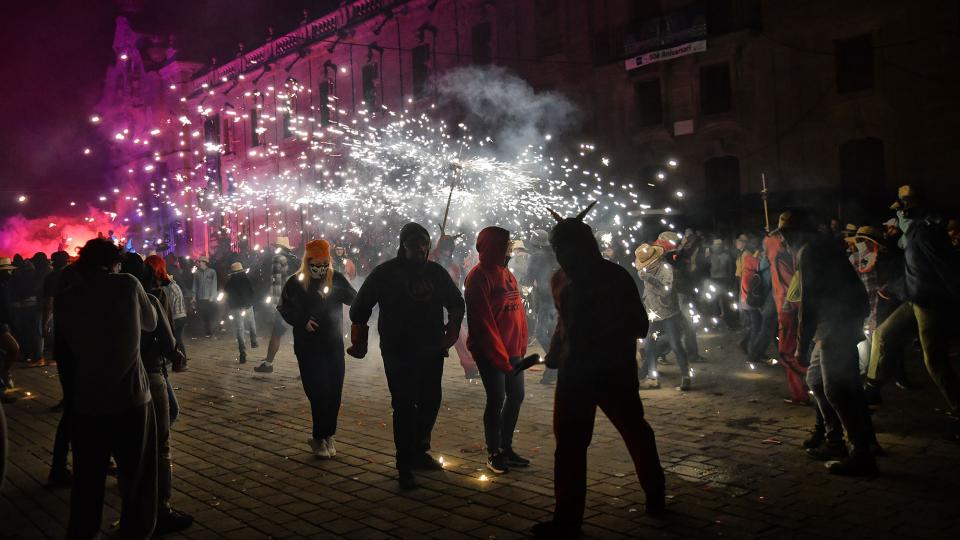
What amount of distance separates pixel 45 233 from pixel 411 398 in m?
50.7

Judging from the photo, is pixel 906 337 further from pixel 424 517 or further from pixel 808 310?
pixel 424 517

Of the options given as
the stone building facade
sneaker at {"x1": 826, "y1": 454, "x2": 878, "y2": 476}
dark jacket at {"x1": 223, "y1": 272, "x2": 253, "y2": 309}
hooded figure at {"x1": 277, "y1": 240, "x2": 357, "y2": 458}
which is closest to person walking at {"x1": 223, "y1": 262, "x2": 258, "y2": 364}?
dark jacket at {"x1": 223, "y1": 272, "x2": 253, "y2": 309}

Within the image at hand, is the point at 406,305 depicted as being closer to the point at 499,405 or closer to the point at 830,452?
the point at 499,405

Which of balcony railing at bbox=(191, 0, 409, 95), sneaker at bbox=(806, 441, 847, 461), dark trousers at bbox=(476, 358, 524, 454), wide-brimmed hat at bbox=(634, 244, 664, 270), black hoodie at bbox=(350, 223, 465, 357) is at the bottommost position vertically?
sneaker at bbox=(806, 441, 847, 461)

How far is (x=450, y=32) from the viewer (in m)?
28.8

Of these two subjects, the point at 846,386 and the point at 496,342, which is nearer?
the point at 846,386

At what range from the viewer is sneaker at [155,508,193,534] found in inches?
199

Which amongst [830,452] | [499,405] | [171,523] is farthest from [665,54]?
[171,523]

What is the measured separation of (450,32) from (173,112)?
25.1m

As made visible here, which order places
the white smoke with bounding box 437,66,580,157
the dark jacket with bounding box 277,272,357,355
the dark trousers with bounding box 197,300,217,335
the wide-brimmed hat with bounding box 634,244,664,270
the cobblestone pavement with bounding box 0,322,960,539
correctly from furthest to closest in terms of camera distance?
the white smoke with bounding box 437,66,580,157
the dark trousers with bounding box 197,300,217,335
the wide-brimmed hat with bounding box 634,244,664,270
the dark jacket with bounding box 277,272,357,355
the cobblestone pavement with bounding box 0,322,960,539

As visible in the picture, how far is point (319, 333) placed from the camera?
273 inches

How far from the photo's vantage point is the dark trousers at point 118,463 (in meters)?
4.40

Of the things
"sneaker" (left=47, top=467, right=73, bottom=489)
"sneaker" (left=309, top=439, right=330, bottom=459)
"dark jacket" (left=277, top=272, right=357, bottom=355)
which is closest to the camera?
"sneaker" (left=47, top=467, right=73, bottom=489)

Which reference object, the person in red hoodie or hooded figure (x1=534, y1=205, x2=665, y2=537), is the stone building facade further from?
hooded figure (x1=534, y1=205, x2=665, y2=537)
